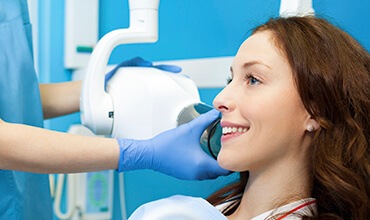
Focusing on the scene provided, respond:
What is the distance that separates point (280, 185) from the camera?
108 cm

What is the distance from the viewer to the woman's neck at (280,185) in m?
1.08

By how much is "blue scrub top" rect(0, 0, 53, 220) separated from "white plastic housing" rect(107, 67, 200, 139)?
0.31m

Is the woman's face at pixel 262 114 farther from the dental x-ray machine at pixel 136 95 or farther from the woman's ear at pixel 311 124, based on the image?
the dental x-ray machine at pixel 136 95

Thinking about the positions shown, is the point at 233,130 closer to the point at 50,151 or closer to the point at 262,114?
the point at 262,114

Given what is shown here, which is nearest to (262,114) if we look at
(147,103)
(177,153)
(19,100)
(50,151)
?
(177,153)

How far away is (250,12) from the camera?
1491 mm

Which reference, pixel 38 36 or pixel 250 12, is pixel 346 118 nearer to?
pixel 250 12

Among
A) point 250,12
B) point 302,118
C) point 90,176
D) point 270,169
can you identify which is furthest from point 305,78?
point 90,176

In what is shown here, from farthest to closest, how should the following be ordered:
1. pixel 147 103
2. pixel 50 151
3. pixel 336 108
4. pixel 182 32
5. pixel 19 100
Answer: pixel 182 32 < pixel 19 100 < pixel 147 103 < pixel 50 151 < pixel 336 108

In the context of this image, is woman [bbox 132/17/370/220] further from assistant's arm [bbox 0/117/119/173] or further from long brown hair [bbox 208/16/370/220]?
assistant's arm [bbox 0/117/119/173]

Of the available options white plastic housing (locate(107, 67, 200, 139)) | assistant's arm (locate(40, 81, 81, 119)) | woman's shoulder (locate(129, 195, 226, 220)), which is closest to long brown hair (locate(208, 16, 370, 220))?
woman's shoulder (locate(129, 195, 226, 220))

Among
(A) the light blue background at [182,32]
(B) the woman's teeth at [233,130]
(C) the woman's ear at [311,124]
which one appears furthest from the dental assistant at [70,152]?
(A) the light blue background at [182,32]

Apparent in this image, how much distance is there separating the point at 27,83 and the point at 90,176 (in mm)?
688

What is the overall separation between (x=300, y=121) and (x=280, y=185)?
15 cm
